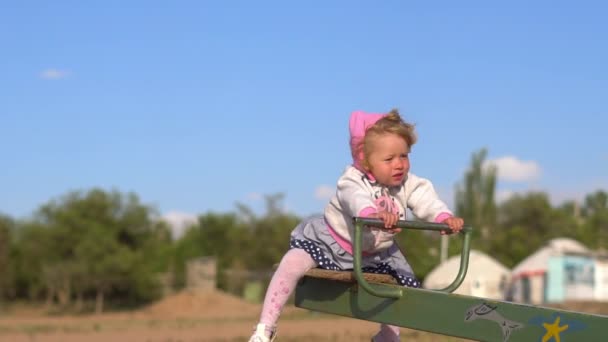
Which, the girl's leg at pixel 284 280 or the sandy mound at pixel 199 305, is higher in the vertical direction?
the girl's leg at pixel 284 280

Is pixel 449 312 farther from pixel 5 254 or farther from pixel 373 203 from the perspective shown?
pixel 5 254

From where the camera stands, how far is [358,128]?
5.11m

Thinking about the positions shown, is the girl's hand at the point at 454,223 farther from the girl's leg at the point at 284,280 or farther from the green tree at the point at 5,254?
the green tree at the point at 5,254

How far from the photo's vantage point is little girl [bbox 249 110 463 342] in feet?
16.3

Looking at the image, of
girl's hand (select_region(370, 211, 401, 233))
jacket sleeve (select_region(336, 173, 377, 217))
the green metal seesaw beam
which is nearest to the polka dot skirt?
the green metal seesaw beam

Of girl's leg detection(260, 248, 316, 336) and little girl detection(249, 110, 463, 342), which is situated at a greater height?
little girl detection(249, 110, 463, 342)

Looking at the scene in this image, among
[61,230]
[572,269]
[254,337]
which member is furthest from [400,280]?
[572,269]

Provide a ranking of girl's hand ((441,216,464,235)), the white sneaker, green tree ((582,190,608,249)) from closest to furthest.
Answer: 1. girl's hand ((441,216,464,235))
2. the white sneaker
3. green tree ((582,190,608,249))

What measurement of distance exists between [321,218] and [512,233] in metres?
56.5

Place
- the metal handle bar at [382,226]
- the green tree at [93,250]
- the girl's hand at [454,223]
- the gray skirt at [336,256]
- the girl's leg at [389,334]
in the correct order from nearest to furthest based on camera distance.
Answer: the metal handle bar at [382,226] < the girl's hand at [454,223] < the gray skirt at [336,256] < the girl's leg at [389,334] < the green tree at [93,250]

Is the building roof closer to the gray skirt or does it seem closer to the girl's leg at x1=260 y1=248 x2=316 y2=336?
the gray skirt

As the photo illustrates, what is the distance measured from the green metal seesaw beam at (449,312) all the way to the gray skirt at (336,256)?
13 centimetres

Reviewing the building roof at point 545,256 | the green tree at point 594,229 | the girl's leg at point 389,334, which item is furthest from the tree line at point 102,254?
the girl's leg at point 389,334

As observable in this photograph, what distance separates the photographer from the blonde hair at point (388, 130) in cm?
498
